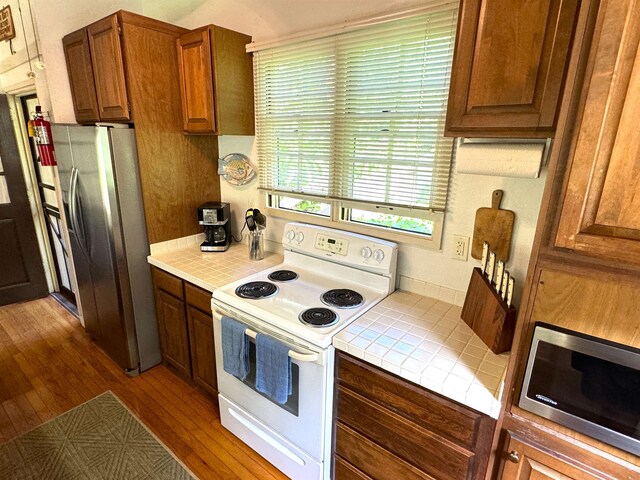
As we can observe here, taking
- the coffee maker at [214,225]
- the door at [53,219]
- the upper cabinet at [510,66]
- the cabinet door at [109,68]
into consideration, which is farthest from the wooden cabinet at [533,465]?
the door at [53,219]

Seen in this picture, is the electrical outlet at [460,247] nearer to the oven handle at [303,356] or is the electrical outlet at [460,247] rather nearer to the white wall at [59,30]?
the oven handle at [303,356]

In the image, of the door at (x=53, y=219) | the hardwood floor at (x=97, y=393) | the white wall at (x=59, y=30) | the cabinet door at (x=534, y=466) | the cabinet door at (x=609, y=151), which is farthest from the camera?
the door at (x=53, y=219)

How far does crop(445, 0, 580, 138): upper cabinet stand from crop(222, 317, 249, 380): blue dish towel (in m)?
1.30

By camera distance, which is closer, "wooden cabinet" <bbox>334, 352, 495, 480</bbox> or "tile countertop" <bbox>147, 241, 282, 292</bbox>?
"wooden cabinet" <bbox>334, 352, 495, 480</bbox>

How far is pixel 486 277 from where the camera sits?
142cm

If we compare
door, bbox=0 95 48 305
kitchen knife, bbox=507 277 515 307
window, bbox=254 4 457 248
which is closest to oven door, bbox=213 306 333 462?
kitchen knife, bbox=507 277 515 307

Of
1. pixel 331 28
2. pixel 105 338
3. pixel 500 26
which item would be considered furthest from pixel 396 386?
pixel 105 338

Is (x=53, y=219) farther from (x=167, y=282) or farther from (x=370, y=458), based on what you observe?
(x=370, y=458)

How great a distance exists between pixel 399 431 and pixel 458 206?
1005 millimetres

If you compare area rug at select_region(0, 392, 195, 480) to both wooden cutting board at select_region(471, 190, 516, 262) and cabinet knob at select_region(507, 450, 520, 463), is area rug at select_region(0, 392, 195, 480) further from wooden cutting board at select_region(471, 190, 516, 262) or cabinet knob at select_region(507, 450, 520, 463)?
wooden cutting board at select_region(471, 190, 516, 262)

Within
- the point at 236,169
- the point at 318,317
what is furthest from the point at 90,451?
the point at 236,169

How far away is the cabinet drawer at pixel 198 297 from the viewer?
1906 mm

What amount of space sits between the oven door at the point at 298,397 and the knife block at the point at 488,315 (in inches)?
24.3

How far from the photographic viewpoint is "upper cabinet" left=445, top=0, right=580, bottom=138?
986mm
